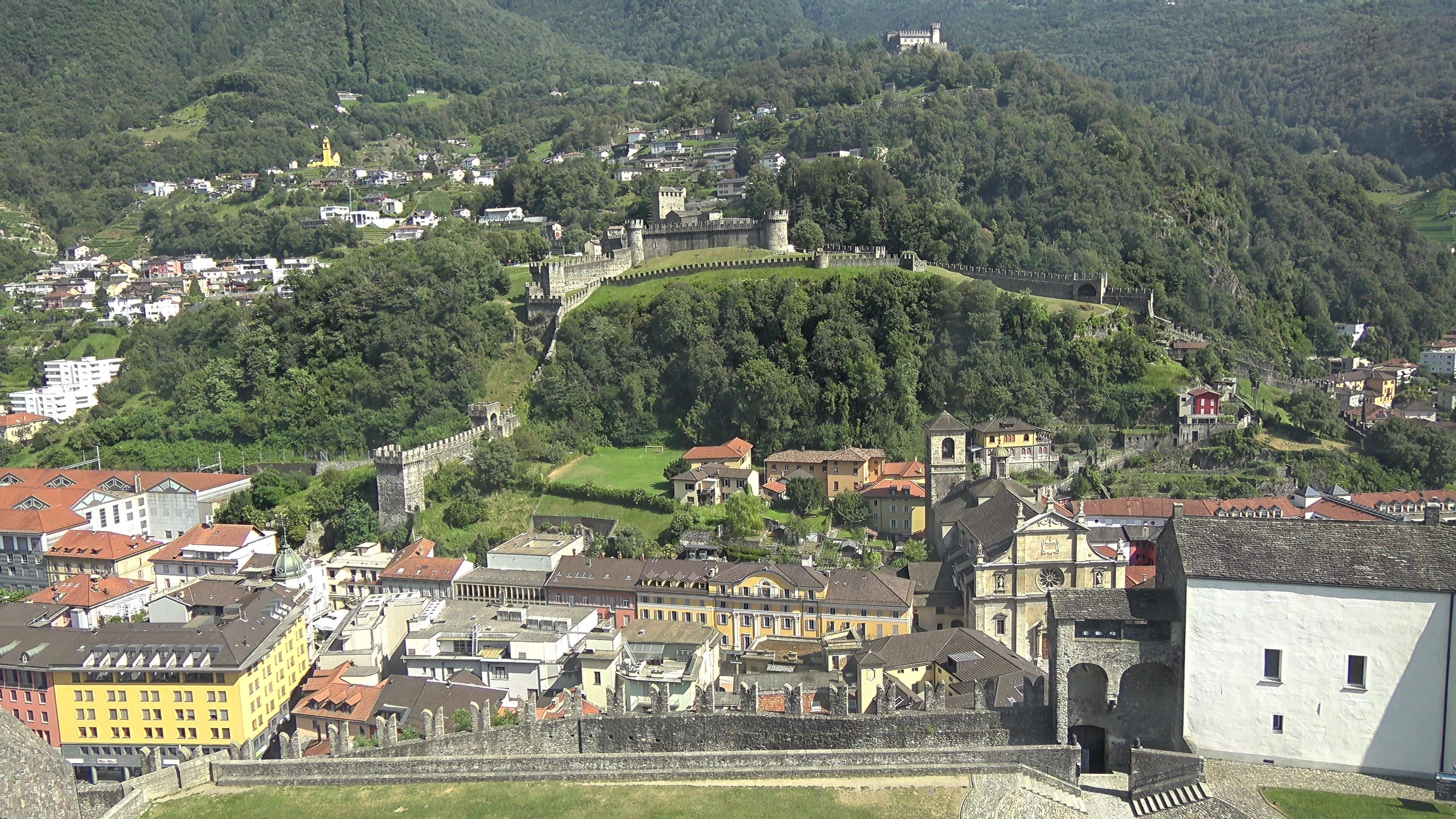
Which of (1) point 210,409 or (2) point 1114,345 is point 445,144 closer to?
(1) point 210,409

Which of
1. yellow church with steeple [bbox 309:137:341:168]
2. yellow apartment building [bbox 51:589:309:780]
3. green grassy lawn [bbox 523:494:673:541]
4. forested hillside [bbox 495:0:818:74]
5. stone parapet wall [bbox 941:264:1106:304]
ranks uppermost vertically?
forested hillside [bbox 495:0:818:74]

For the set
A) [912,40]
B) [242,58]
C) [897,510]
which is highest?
[242,58]

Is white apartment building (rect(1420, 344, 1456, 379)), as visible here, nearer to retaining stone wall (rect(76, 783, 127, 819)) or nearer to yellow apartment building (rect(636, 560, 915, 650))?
yellow apartment building (rect(636, 560, 915, 650))

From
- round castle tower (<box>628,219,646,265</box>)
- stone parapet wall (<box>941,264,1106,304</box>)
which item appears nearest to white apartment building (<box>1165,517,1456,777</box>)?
stone parapet wall (<box>941,264,1106,304</box>)

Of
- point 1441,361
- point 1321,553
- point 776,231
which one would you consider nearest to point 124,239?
point 776,231

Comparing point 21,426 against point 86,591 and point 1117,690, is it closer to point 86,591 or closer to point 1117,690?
point 86,591
